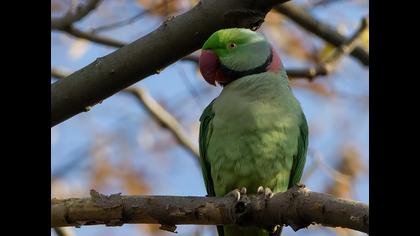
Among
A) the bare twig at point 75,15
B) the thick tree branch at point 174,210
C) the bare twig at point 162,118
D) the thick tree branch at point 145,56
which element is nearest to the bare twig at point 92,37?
the bare twig at point 75,15

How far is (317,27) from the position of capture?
4.54m

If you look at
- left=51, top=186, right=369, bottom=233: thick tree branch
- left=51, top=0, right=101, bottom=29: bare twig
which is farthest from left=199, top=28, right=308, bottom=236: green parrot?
left=51, top=0, right=101, bottom=29: bare twig

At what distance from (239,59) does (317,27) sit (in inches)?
59.8

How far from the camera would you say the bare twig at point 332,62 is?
4.11 meters

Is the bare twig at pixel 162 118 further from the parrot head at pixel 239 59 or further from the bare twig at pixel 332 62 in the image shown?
the parrot head at pixel 239 59

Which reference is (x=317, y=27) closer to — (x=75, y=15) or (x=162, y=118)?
(x=162, y=118)

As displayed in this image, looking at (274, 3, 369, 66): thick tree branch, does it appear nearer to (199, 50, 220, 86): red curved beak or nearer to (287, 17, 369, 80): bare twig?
(287, 17, 369, 80): bare twig

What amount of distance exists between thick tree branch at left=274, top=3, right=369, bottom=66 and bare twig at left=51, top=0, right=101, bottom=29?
137 centimetres

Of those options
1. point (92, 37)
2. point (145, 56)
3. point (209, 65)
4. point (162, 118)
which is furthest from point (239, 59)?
point (162, 118)
